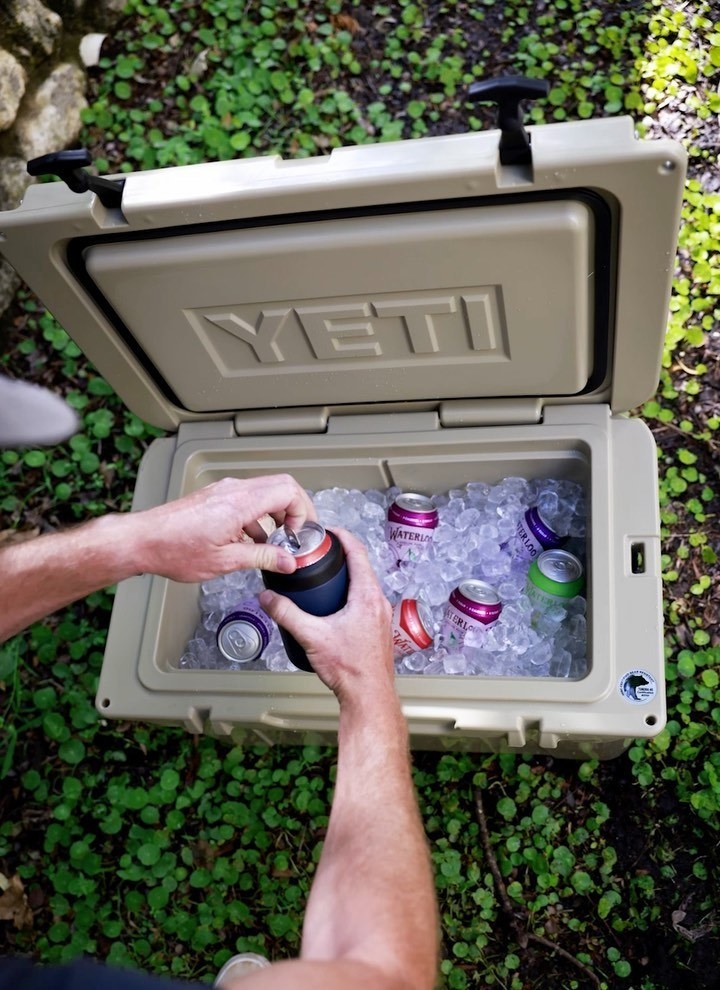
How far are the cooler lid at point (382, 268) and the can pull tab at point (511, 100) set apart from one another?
0.02m

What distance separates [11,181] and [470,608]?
7.06 feet

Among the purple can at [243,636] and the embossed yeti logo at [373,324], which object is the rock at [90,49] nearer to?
the embossed yeti logo at [373,324]

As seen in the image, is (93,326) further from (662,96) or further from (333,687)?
(662,96)

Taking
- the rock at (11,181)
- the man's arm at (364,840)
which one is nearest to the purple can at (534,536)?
the man's arm at (364,840)

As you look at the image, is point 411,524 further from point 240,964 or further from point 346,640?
point 240,964

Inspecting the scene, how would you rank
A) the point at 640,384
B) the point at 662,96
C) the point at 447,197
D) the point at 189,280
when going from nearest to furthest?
the point at 447,197, the point at 189,280, the point at 640,384, the point at 662,96

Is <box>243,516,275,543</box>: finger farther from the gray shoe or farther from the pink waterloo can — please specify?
the gray shoe

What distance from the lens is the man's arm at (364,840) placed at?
1.00 metres

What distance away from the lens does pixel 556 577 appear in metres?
1.71

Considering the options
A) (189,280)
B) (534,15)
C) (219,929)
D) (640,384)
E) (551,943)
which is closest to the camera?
(189,280)

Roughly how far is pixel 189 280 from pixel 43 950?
165 cm

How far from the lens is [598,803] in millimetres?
2029

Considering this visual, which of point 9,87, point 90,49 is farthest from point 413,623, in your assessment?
point 90,49

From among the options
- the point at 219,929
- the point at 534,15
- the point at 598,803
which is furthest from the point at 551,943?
the point at 534,15
